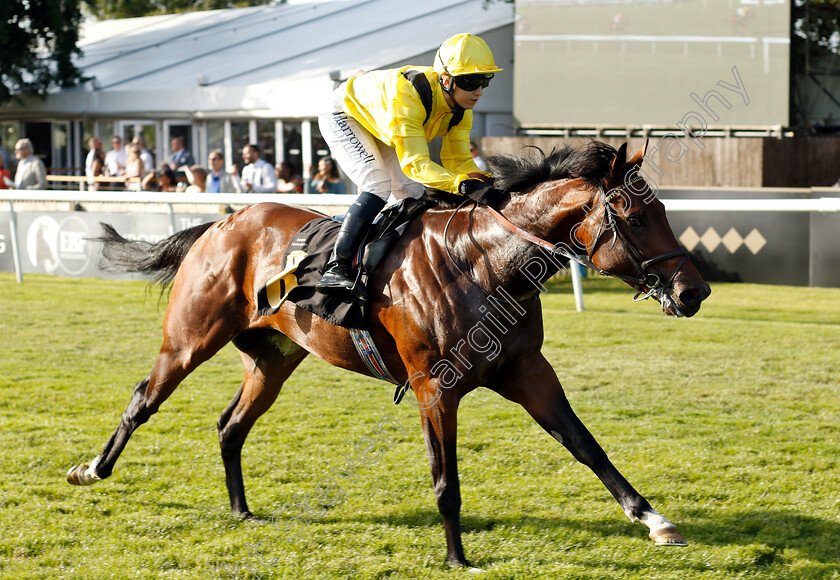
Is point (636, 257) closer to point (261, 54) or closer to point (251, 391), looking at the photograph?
point (251, 391)

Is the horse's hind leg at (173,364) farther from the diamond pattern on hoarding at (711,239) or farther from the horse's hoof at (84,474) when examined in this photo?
the diamond pattern on hoarding at (711,239)

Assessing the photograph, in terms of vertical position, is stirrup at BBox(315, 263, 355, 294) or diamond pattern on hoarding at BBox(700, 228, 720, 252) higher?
stirrup at BBox(315, 263, 355, 294)

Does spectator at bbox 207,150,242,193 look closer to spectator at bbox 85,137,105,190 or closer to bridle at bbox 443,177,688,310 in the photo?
spectator at bbox 85,137,105,190

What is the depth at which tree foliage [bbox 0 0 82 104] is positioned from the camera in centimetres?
1955

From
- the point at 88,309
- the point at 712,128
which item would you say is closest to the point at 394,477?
the point at 88,309

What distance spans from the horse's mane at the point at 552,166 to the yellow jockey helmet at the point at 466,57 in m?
0.35

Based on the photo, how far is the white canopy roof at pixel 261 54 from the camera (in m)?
16.4

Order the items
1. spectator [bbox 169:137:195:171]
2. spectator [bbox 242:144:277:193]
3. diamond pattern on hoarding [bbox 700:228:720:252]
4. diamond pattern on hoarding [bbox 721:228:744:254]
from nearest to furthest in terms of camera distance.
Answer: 1. diamond pattern on hoarding [bbox 721:228:744:254]
2. diamond pattern on hoarding [bbox 700:228:720:252]
3. spectator [bbox 242:144:277:193]
4. spectator [bbox 169:137:195:171]

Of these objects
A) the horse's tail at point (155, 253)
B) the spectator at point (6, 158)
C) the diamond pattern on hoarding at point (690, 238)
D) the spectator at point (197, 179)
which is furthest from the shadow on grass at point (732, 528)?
the spectator at point (6, 158)

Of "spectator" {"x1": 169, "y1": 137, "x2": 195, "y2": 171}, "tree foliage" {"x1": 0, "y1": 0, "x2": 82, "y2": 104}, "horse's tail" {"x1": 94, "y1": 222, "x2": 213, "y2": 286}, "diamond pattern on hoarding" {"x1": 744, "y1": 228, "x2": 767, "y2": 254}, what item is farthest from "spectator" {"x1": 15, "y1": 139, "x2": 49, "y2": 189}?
"diamond pattern on hoarding" {"x1": 744, "y1": 228, "x2": 767, "y2": 254}

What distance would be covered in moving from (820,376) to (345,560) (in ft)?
13.7

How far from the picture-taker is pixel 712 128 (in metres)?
14.4

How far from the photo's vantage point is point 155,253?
4746 millimetres

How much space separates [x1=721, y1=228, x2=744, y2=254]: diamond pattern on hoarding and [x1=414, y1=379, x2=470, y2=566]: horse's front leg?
8303 millimetres
